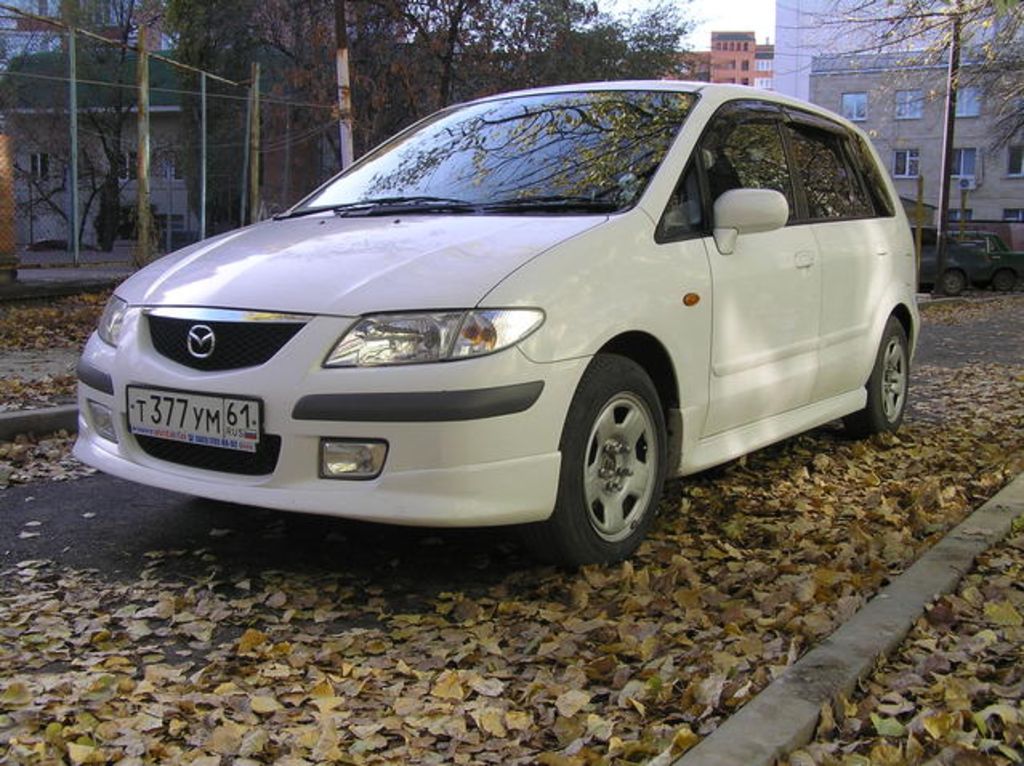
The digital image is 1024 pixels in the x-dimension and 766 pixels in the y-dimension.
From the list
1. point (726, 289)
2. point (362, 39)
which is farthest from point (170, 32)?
point (726, 289)

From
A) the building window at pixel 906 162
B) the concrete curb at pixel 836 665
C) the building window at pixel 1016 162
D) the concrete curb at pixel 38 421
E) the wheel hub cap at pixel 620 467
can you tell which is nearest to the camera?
the concrete curb at pixel 836 665

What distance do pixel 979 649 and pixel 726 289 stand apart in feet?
5.52

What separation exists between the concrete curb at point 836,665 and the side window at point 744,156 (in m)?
1.64

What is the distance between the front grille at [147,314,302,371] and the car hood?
6 cm

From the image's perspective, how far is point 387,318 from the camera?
3240 millimetres

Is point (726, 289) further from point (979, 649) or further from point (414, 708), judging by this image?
point (414, 708)

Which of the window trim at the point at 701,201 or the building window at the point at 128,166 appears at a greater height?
the building window at the point at 128,166

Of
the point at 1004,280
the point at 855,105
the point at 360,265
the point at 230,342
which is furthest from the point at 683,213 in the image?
the point at 855,105

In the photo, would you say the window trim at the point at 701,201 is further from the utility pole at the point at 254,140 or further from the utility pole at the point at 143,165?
the utility pole at the point at 254,140

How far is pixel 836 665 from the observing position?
110 inches

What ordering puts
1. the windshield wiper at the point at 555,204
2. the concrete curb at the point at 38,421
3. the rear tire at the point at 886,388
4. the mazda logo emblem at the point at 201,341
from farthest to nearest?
the rear tire at the point at 886,388 → the concrete curb at the point at 38,421 → the windshield wiper at the point at 555,204 → the mazda logo emblem at the point at 201,341

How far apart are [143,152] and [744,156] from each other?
8.74 m

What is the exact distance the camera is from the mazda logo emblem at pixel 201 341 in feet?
11.3

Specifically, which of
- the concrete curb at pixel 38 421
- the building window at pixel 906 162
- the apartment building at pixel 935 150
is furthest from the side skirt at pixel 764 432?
the building window at pixel 906 162
